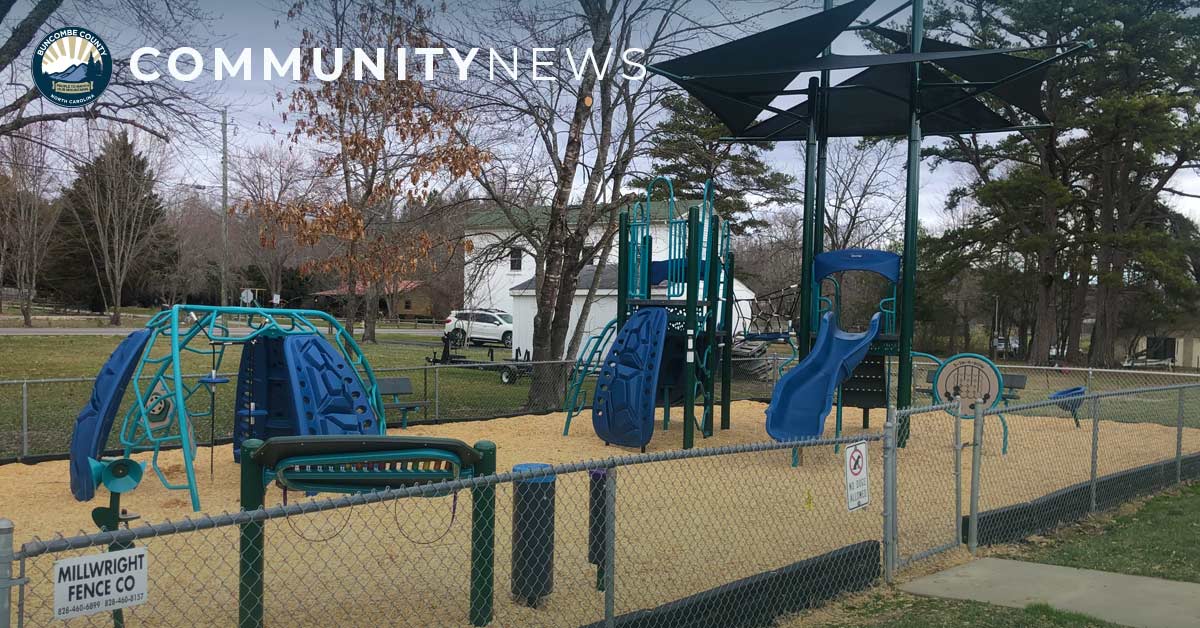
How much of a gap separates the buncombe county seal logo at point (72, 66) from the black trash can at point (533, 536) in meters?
11.4

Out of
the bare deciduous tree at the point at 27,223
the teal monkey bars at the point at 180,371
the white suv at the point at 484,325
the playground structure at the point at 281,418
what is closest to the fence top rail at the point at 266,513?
the playground structure at the point at 281,418

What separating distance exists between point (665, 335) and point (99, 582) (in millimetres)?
9461

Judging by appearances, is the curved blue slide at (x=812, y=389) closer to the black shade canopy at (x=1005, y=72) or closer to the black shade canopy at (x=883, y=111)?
the black shade canopy at (x=1005, y=72)

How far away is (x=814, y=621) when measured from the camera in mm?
5438

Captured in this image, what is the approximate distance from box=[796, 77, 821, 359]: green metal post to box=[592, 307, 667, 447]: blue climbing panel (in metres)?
2.11

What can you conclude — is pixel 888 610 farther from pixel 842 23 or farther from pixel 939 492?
pixel 842 23

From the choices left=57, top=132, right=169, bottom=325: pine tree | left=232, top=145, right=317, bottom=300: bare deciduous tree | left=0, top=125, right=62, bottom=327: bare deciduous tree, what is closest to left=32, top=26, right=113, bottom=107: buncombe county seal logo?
left=232, top=145, right=317, bottom=300: bare deciduous tree

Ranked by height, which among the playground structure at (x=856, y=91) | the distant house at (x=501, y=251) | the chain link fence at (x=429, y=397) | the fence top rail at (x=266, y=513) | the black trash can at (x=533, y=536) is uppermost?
the playground structure at (x=856, y=91)

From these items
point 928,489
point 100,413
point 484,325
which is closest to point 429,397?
point 100,413

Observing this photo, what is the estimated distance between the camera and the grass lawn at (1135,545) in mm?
6715

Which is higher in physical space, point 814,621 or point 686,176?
point 686,176

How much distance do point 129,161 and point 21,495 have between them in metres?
29.9

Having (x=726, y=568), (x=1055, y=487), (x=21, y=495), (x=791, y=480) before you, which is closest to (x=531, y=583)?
(x=726, y=568)

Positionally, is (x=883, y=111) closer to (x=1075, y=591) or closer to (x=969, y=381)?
(x=969, y=381)
